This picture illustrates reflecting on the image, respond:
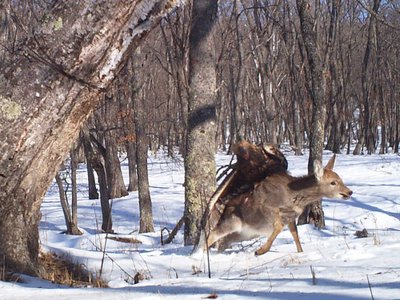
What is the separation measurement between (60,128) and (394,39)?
1488 inches

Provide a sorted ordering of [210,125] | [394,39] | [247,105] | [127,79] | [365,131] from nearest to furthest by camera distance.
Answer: [210,125] → [127,79] → [365,131] → [394,39] → [247,105]

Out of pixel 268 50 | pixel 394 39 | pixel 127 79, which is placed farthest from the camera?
pixel 394 39

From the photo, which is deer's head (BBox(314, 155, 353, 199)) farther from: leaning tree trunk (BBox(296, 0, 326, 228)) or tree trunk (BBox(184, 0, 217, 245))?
leaning tree trunk (BBox(296, 0, 326, 228))

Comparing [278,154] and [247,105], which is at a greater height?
[247,105]

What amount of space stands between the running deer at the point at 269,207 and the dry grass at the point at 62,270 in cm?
132

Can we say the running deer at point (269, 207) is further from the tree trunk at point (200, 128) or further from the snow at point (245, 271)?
the tree trunk at point (200, 128)

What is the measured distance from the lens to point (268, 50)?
3388cm

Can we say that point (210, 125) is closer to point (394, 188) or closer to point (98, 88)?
point (98, 88)

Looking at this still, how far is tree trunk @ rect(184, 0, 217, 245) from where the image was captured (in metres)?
8.05

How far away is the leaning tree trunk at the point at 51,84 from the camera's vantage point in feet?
15.5

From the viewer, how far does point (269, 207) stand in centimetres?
677

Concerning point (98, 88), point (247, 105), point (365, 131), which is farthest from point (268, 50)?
point (98, 88)

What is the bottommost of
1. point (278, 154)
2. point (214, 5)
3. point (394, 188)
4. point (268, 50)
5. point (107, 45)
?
point (394, 188)

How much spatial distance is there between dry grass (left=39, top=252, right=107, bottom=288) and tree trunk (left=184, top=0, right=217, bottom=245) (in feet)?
6.77
